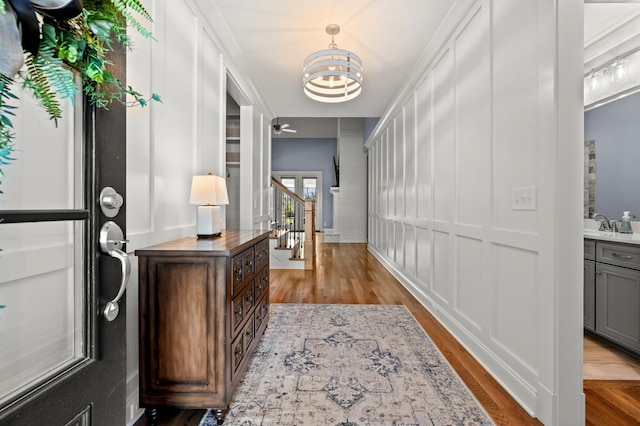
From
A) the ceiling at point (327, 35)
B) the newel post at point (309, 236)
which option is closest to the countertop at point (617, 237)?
the ceiling at point (327, 35)

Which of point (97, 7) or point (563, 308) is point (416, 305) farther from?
point (97, 7)

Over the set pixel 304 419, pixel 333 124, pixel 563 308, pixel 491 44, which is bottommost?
pixel 304 419

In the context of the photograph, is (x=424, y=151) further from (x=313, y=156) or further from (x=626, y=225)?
(x=313, y=156)

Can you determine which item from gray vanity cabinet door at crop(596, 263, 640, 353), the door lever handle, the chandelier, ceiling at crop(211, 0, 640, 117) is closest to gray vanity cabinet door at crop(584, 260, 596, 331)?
gray vanity cabinet door at crop(596, 263, 640, 353)

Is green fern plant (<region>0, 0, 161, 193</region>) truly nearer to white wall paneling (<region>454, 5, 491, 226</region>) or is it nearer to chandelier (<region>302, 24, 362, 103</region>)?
white wall paneling (<region>454, 5, 491, 226</region>)

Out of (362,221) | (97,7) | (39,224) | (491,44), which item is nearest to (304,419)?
(39,224)

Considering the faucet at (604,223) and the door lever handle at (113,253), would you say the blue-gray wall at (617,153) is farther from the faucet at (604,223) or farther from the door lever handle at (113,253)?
the door lever handle at (113,253)

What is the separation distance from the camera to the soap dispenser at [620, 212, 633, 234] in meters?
2.54

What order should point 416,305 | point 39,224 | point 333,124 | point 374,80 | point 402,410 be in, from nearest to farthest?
point 39,224, point 402,410, point 416,305, point 374,80, point 333,124

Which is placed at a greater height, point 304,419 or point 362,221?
point 362,221

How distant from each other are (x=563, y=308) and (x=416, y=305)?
202cm

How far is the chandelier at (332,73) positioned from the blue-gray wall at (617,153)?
7.41 ft

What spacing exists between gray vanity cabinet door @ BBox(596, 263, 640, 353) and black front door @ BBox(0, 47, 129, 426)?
9.97 ft

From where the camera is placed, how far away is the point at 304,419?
1612 mm
